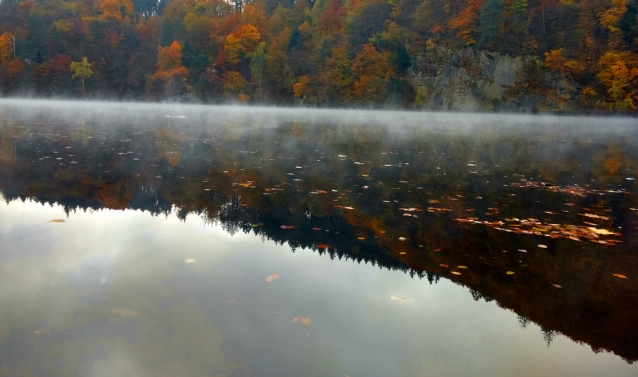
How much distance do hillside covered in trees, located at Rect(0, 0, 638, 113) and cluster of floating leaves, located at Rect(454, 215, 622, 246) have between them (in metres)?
64.5

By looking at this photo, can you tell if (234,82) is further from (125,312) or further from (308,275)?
(125,312)

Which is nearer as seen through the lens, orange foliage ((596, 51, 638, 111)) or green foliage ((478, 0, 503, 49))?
orange foliage ((596, 51, 638, 111))

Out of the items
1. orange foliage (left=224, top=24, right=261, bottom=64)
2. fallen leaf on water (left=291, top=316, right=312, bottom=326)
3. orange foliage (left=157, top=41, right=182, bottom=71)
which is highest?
orange foliage (left=224, top=24, right=261, bottom=64)

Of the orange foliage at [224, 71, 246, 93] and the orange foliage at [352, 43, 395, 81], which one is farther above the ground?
the orange foliage at [352, 43, 395, 81]

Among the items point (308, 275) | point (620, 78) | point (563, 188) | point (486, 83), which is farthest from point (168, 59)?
point (308, 275)

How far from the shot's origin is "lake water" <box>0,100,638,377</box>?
15.0 ft

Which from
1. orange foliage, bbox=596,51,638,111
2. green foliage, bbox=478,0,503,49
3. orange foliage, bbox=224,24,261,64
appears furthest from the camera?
orange foliage, bbox=224,24,261,64

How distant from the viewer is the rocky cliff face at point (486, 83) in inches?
2773

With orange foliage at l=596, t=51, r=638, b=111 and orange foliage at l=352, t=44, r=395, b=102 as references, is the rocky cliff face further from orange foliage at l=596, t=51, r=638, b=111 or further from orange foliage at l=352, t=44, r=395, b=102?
orange foliage at l=352, t=44, r=395, b=102

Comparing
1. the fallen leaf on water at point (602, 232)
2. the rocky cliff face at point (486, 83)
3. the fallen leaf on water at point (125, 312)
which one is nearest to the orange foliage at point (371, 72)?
the rocky cliff face at point (486, 83)

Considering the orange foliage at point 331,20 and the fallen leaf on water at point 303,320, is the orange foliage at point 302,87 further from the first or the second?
the fallen leaf on water at point 303,320

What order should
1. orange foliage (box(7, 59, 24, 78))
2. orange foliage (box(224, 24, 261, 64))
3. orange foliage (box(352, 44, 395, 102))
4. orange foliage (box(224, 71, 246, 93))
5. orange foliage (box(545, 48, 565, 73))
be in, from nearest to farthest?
orange foliage (box(545, 48, 565, 73)), orange foliage (box(352, 44, 395, 102)), orange foliage (box(224, 71, 246, 93)), orange foliage (box(224, 24, 261, 64)), orange foliage (box(7, 59, 24, 78))

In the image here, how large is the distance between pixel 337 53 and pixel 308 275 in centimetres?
8351

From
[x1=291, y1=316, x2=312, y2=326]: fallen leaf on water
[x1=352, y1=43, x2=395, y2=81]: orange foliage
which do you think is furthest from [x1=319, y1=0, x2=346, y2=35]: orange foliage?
[x1=291, y1=316, x2=312, y2=326]: fallen leaf on water
